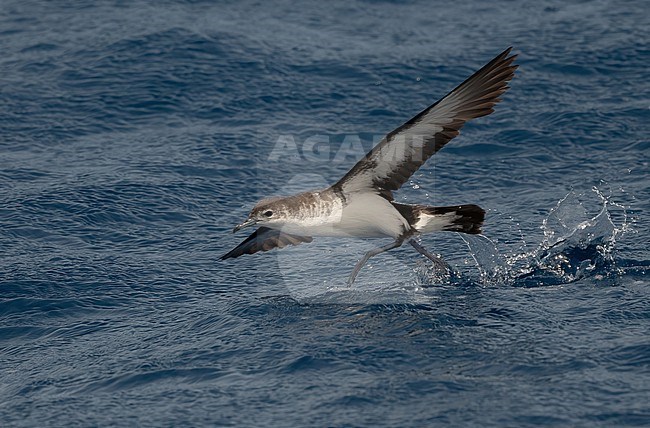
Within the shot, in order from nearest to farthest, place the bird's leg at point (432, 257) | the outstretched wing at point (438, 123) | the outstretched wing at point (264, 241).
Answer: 1. the outstretched wing at point (438, 123)
2. the bird's leg at point (432, 257)
3. the outstretched wing at point (264, 241)

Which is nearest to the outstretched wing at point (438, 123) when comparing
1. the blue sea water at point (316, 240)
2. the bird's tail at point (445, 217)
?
the bird's tail at point (445, 217)

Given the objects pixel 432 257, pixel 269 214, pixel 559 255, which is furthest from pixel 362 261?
pixel 559 255

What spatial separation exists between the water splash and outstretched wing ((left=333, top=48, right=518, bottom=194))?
54.0 inches

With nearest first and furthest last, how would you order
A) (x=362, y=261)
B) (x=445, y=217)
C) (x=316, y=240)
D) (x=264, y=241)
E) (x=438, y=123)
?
1. (x=438, y=123)
2. (x=445, y=217)
3. (x=362, y=261)
4. (x=264, y=241)
5. (x=316, y=240)

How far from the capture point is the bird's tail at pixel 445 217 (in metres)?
8.42

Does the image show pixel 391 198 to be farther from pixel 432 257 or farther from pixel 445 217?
pixel 432 257

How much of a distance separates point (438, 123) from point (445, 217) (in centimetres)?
109

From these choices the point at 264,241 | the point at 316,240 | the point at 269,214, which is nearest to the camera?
the point at 269,214

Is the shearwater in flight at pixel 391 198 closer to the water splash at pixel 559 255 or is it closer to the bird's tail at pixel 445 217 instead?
the bird's tail at pixel 445 217

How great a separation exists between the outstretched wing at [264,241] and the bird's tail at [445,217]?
3.59 ft

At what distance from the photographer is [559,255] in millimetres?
8938

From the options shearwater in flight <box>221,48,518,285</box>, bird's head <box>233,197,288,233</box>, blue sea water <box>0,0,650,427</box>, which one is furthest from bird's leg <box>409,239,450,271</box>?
bird's head <box>233,197,288,233</box>

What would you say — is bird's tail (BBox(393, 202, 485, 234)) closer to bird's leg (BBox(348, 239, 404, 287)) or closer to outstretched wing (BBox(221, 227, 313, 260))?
bird's leg (BBox(348, 239, 404, 287))

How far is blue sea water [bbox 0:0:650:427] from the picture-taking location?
7.01 metres
